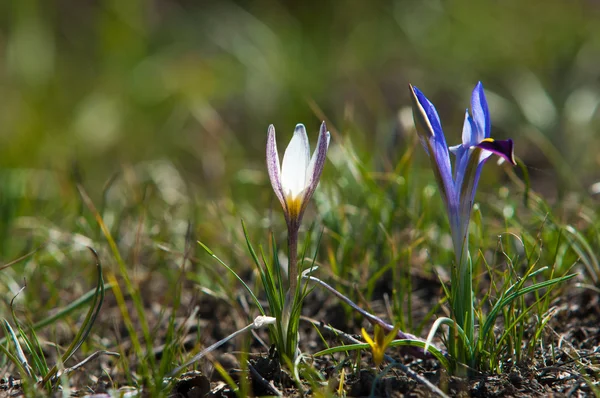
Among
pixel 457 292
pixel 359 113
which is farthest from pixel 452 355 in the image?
pixel 359 113

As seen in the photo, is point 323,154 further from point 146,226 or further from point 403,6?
point 403,6

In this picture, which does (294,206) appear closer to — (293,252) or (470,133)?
(293,252)

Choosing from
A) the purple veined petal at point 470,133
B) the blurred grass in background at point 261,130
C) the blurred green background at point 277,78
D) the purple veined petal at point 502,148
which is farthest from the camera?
the blurred green background at point 277,78

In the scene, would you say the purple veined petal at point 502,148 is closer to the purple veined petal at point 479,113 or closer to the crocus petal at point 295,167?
the purple veined petal at point 479,113

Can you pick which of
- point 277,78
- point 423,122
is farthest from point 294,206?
point 277,78

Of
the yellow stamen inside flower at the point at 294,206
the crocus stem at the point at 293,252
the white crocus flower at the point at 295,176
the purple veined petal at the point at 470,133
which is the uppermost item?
the purple veined petal at the point at 470,133

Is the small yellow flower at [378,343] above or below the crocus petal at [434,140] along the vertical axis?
below

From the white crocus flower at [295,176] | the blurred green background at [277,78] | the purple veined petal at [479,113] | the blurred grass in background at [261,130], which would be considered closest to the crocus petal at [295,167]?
the white crocus flower at [295,176]
